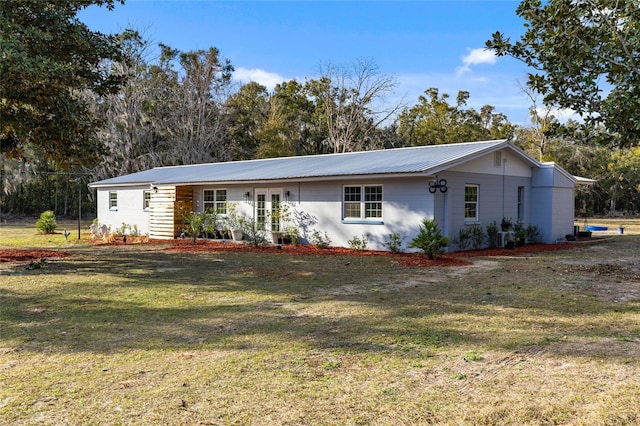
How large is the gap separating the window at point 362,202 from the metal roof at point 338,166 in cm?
72

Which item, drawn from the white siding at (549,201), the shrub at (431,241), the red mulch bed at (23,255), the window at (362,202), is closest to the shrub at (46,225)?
the red mulch bed at (23,255)

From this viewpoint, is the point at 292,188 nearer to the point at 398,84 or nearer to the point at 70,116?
the point at 70,116

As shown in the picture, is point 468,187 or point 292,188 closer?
point 468,187

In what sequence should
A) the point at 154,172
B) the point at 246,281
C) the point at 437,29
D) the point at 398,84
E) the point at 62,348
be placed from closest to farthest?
the point at 62,348 → the point at 246,281 → the point at 437,29 → the point at 154,172 → the point at 398,84

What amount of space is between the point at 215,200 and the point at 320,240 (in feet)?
19.6

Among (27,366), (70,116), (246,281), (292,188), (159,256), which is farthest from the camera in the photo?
(292,188)

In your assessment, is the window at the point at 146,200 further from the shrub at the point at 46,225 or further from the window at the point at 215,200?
the shrub at the point at 46,225

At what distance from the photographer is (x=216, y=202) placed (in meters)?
20.9

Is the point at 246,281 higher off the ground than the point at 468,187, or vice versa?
the point at 468,187

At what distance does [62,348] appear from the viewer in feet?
17.7

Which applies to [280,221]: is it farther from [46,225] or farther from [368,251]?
[46,225]

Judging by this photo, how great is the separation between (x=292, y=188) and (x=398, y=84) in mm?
23139

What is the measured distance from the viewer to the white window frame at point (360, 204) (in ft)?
52.5

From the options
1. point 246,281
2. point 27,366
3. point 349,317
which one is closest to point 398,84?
point 246,281
